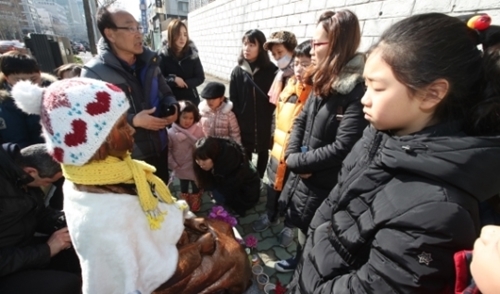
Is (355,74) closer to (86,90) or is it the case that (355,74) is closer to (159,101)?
(86,90)

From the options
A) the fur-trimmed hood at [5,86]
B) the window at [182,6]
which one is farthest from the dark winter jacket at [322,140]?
the window at [182,6]

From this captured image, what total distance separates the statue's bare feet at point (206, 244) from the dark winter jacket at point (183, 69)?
2714mm

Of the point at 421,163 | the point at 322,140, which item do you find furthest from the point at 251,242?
the point at 421,163

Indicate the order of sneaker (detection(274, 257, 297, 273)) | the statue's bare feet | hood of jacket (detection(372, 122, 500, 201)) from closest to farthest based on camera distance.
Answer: hood of jacket (detection(372, 122, 500, 201)) → the statue's bare feet → sneaker (detection(274, 257, 297, 273))

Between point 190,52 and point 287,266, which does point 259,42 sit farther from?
point 287,266

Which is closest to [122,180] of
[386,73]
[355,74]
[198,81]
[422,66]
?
[386,73]

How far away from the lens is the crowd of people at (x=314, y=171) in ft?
2.55

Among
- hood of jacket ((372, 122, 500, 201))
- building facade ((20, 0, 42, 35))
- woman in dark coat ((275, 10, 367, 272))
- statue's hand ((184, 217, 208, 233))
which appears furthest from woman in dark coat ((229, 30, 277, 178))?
building facade ((20, 0, 42, 35))

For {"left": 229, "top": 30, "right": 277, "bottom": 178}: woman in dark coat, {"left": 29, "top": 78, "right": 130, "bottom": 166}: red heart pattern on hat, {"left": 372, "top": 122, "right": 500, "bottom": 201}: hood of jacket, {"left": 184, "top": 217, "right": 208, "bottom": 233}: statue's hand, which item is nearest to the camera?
{"left": 372, "top": 122, "right": 500, "bottom": 201}: hood of jacket

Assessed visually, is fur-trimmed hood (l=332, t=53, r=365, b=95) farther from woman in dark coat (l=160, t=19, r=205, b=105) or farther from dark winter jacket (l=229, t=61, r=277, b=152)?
woman in dark coat (l=160, t=19, r=205, b=105)

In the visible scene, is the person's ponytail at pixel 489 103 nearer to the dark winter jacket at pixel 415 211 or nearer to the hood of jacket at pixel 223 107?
the dark winter jacket at pixel 415 211

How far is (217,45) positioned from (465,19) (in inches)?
494

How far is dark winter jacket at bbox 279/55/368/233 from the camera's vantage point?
1.68m

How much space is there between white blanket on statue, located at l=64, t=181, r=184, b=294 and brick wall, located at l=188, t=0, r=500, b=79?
135 inches
